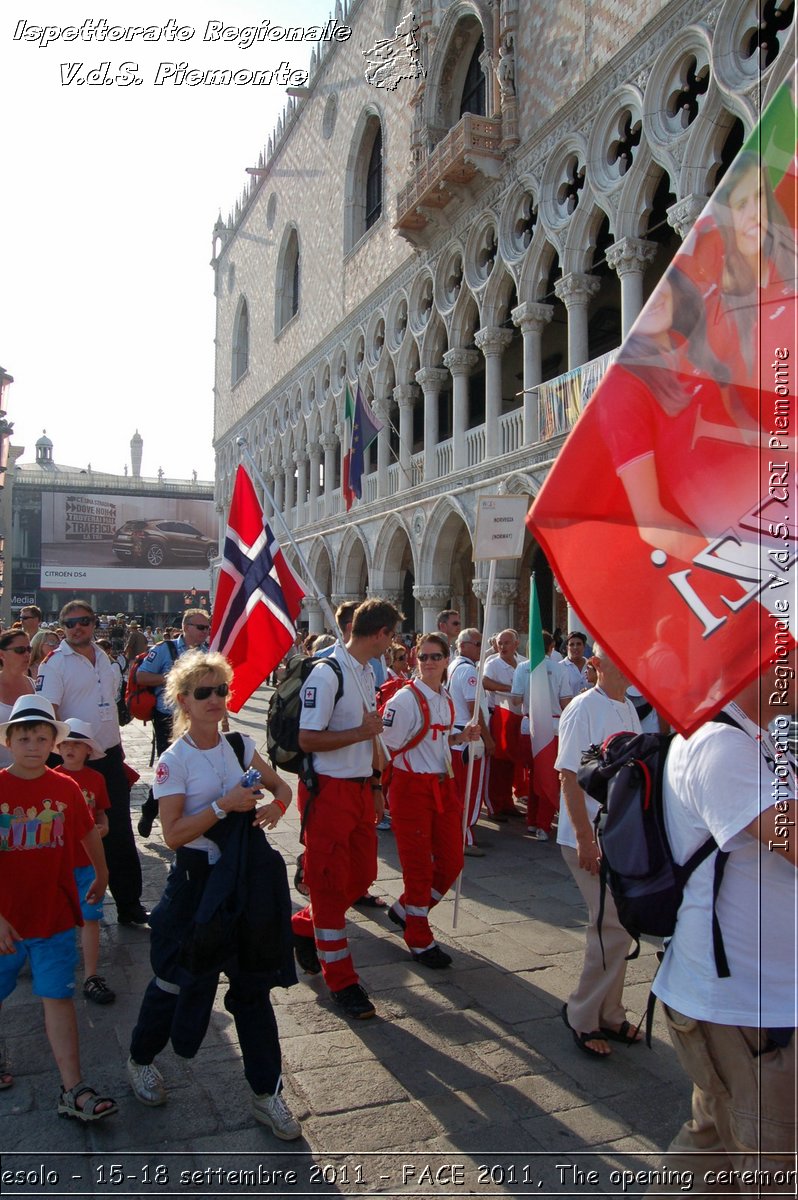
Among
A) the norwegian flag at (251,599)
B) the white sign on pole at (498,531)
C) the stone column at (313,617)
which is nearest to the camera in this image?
the norwegian flag at (251,599)

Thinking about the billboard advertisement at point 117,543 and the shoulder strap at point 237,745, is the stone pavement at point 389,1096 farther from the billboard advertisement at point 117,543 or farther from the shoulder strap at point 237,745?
the billboard advertisement at point 117,543

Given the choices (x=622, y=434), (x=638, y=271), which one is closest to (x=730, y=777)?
(x=622, y=434)

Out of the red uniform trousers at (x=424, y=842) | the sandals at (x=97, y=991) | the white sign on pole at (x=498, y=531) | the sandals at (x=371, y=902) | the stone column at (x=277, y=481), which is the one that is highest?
the stone column at (x=277, y=481)

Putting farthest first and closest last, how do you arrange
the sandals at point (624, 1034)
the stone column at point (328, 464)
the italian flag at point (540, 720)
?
the stone column at point (328, 464) < the italian flag at point (540, 720) < the sandals at point (624, 1034)

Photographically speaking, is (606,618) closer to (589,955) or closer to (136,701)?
(589,955)

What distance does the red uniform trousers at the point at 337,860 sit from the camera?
3.89m

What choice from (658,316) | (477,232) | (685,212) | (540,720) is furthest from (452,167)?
(658,316)

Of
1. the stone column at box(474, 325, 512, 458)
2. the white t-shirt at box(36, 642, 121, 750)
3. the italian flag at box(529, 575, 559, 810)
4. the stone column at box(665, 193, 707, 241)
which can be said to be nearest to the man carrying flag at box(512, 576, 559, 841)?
the italian flag at box(529, 575, 559, 810)

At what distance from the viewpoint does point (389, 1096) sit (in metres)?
3.14

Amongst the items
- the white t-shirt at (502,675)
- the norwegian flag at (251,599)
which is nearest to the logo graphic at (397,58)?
the white t-shirt at (502,675)

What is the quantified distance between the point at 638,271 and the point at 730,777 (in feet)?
39.8

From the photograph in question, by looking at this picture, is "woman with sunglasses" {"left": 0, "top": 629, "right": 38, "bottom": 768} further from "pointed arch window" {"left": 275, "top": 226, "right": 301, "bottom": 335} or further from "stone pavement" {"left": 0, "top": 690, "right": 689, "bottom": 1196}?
"pointed arch window" {"left": 275, "top": 226, "right": 301, "bottom": 335}

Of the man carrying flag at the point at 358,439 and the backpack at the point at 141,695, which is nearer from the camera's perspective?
the backpack at the point at 141,695

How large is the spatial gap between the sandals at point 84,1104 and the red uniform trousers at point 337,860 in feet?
3.82
